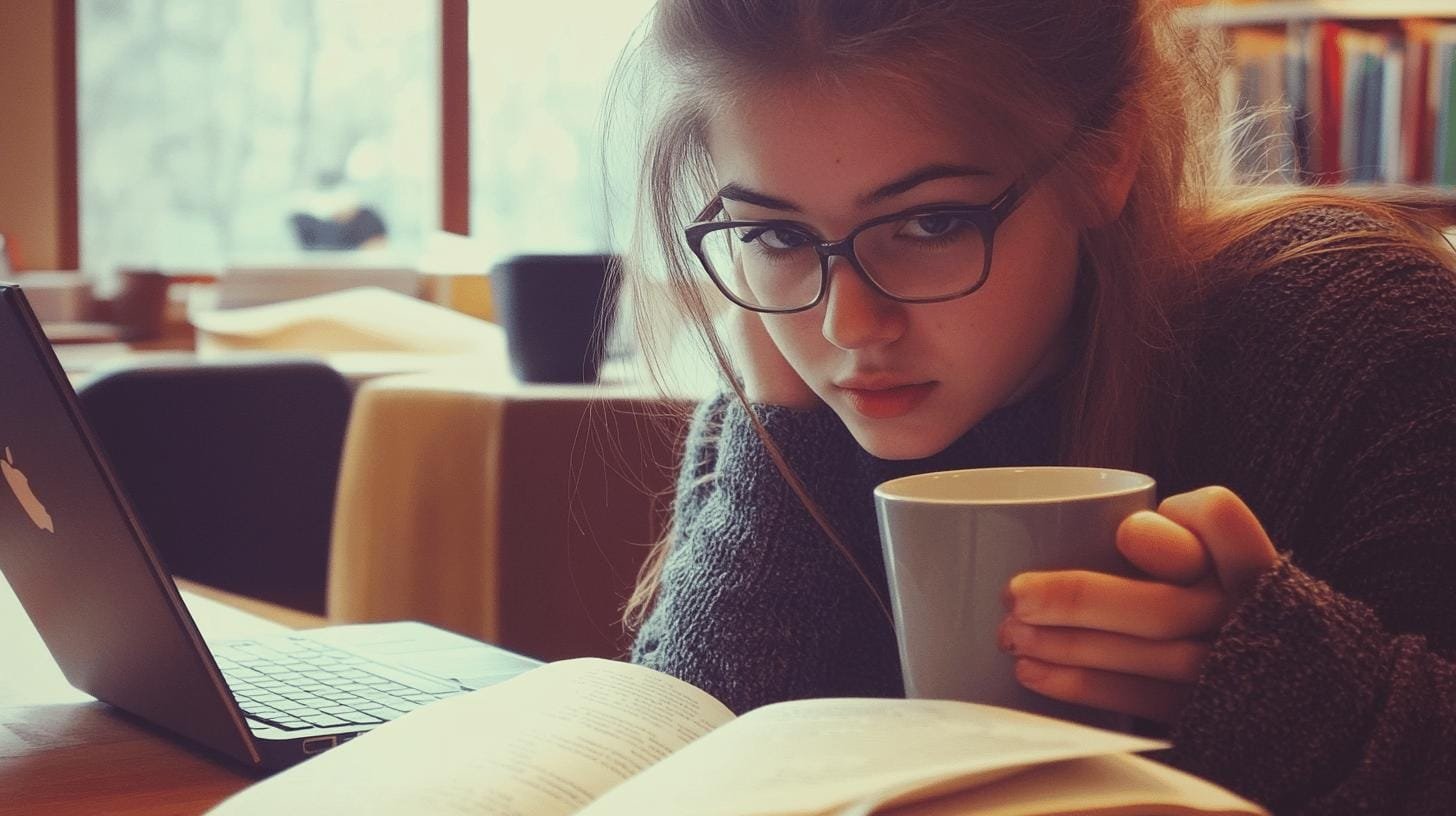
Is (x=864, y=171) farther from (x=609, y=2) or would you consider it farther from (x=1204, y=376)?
(x=609, y=2)

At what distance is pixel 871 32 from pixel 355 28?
4006 mm

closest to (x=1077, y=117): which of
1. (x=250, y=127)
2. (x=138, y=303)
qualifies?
(x=138, y=303)

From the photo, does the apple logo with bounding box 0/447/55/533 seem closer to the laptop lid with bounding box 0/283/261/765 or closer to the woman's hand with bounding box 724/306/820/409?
the laptop lid with bounding box 0/283/261/765

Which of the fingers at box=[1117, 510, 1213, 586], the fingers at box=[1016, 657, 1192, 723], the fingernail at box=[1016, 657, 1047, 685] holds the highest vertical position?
the fingers at box=[1117, 510, 1213, 586]

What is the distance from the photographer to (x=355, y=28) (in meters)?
4.50

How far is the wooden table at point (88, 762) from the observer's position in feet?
1.96

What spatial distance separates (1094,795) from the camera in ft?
1.45

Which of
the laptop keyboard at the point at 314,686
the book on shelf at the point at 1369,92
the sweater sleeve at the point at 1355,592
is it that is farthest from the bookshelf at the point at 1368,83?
the laptop keyboard at the point at 314,686

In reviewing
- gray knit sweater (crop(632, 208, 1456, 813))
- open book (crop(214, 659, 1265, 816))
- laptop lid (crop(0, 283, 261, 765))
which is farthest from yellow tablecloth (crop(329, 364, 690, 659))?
open book (crop(214, 659, 1265, 816))

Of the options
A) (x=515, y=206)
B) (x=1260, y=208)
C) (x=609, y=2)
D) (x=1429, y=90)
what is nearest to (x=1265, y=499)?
(x=1260, y=208)

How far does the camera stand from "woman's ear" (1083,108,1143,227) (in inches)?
33.1

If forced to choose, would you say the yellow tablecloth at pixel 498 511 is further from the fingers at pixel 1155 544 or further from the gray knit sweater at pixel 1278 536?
the fingers at pixel 1155 544

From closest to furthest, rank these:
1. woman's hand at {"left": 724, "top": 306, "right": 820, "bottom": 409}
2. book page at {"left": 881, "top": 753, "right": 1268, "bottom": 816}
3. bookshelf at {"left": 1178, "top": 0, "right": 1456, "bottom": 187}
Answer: book page at {"left": 881, "top": 753, "right": 1268, "bottom": 816}, woman's hand at {"left": 724, "top": 306, "right": 820, "bottom": 409}, bookshelf at {"left": 1178, "top": 0, "right": 1456, "bottom": 187}

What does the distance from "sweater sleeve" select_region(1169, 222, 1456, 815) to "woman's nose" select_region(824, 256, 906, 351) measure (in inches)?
8.3
